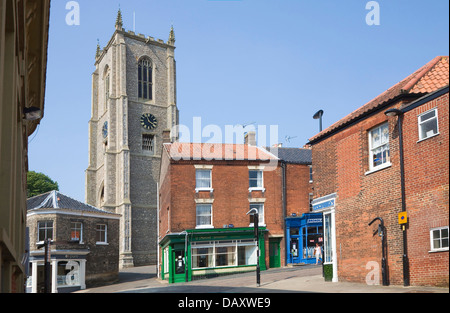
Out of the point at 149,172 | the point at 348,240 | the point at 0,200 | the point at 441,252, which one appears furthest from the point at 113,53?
the point at 0,200

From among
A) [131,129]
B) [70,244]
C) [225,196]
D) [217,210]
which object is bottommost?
[70,244]

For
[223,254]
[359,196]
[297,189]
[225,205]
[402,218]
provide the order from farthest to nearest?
[297,189], [225,205], [223,254], [359,196], [402,218]

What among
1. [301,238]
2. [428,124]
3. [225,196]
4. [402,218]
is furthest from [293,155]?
[428,124]

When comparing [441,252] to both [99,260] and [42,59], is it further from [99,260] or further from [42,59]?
[99,260]

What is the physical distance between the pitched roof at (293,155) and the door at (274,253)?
6.02 meters

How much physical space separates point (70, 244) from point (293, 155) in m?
17.8

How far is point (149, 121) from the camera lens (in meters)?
70.4

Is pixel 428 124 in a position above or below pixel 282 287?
above

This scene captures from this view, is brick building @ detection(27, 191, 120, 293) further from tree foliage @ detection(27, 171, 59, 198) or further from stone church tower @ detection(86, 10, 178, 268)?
tree foliage @ detection(27, 171, 59, 198)

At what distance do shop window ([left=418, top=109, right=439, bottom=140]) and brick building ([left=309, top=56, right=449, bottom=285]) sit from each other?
0.09ft

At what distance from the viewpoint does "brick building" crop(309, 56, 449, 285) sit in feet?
50.4

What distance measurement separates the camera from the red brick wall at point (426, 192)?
14883 mm

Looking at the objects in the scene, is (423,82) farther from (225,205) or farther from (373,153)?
(225,205)

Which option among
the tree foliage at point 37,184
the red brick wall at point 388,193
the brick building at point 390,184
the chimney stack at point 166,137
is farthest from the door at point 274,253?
the tree foliage at point 37,184
